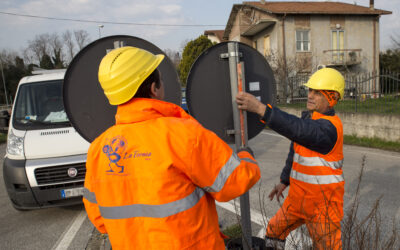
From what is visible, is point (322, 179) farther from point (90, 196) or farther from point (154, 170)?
point (90, 196)

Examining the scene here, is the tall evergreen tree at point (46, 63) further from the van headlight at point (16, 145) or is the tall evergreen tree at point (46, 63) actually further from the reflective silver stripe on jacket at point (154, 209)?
the reflective silver stripe on jacket at point (154, 209)

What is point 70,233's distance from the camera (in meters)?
4.05

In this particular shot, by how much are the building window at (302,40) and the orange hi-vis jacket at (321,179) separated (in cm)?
2498

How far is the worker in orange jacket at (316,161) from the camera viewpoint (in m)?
1.88

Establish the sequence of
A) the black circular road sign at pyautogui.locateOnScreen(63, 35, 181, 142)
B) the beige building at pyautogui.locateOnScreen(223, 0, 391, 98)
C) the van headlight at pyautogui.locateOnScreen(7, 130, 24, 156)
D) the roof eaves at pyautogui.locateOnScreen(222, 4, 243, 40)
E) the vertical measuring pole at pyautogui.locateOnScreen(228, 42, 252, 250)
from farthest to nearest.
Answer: the roof eaves at pyautogui.locateOnScreen(222, 4, 243, 40) < the beige building at pyautogui.locateOnScreen(223, 0, 391, 98) < the van headlight at pyautogui.locateOnScreen(7, 130, 24, 156) < the black circular road sign at pyautogui.locateOnScreen(63, 35, 181, 142) < the vertical measuring pole at pyautogui.locateOnScreen(228, 42, 252, 250)

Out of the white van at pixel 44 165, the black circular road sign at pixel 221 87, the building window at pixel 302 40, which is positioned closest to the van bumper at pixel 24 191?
the white van at pixel 44 165

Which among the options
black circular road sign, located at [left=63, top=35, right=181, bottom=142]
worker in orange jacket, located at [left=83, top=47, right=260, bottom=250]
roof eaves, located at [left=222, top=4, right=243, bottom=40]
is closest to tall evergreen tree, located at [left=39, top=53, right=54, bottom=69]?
roof eaves, located at [left=222, top=4, right=243, bottom=40]

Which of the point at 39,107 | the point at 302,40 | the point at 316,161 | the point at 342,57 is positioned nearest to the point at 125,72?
the point at 316,161

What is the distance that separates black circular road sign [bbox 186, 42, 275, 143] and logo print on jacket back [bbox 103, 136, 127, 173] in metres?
0.64

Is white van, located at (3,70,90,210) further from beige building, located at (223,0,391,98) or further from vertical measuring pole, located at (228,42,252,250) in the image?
beige building, located at (223,0,391,98)

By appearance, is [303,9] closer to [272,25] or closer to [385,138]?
[272,25]

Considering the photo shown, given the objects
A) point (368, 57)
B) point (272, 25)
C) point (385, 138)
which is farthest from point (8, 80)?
point (385, 138)

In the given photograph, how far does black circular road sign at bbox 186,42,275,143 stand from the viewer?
6.25 ft

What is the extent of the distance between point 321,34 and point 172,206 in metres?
27.8
